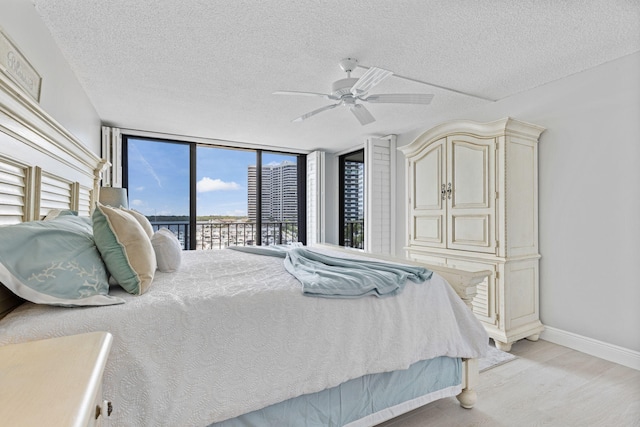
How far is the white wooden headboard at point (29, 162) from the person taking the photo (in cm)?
132

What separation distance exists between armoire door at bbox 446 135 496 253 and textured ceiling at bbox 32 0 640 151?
580mm

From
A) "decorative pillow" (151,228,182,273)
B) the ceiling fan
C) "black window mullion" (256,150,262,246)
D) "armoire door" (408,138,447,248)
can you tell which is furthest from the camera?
"black window mullion" (256,150,262,246)

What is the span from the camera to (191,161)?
16.2ft

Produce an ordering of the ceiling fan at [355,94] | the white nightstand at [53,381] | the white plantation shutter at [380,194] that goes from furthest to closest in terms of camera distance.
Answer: the white plantation shutter at [380,194] → the ceiling fan at [355,94] → the white nightstand at [53,381]

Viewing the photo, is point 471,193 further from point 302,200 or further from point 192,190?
point 192,190

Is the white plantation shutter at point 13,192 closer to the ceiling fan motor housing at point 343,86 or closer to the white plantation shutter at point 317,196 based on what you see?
the ceiling fan motor housing at point 343,86

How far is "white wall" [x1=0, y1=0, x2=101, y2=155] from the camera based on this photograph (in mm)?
1663

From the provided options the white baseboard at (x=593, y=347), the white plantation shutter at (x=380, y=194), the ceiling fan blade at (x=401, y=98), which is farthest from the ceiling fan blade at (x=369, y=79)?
the white baseboard at (x=593, y=347)

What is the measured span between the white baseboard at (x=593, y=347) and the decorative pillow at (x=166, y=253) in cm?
323

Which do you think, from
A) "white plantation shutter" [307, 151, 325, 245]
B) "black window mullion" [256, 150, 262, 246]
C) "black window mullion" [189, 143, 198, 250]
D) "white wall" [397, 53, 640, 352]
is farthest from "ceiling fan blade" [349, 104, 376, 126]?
"black window mullion" [189, 143, 198, 250]

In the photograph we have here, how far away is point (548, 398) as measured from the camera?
6.68ft

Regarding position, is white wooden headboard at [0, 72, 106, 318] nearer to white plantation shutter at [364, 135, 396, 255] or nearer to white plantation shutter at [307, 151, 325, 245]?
white plantation shutter at [364, 135, 396, 255]

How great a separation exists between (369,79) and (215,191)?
16.0 ft

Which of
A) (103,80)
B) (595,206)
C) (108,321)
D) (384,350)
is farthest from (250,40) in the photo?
(595,206)
